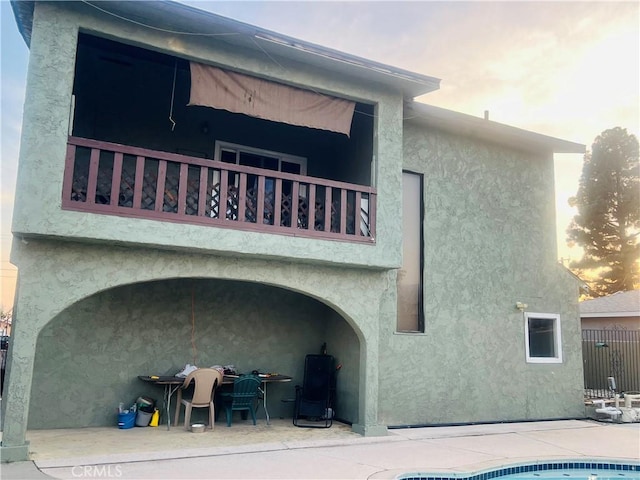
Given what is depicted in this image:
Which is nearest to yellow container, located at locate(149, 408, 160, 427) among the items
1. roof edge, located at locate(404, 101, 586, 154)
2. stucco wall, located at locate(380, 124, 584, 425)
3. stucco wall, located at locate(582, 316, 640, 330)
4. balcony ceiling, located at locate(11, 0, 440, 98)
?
stucco wall, located at locate(380, 124, 584, 425)

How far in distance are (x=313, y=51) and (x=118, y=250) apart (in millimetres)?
4459

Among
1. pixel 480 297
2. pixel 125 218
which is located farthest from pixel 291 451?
pixel 480 297

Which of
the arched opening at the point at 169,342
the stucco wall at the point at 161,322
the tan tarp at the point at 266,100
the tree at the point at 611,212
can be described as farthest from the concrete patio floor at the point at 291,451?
the tree at the point at 611,212

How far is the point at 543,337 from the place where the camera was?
11.9 metres

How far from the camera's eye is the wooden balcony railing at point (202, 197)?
23.6ft

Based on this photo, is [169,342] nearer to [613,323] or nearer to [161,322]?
[161,322]

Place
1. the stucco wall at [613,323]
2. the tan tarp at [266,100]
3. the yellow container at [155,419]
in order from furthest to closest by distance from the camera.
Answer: the stucco wall at [613,323], the yellow container at [155,419], the tan tarp at [266,100]

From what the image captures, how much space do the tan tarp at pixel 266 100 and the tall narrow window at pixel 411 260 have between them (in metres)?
2.38

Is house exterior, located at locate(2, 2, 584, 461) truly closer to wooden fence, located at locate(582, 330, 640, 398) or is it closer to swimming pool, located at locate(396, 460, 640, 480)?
swimming pool, located at locate(396, 460, 640, 480)

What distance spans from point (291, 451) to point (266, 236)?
131 inches

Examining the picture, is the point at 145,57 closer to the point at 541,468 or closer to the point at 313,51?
the point at 313,51

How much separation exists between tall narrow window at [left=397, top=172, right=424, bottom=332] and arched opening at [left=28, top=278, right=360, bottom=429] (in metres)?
1.34

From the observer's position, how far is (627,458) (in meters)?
7.66

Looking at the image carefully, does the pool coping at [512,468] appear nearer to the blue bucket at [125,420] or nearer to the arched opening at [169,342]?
the arched opening at [169,342]
